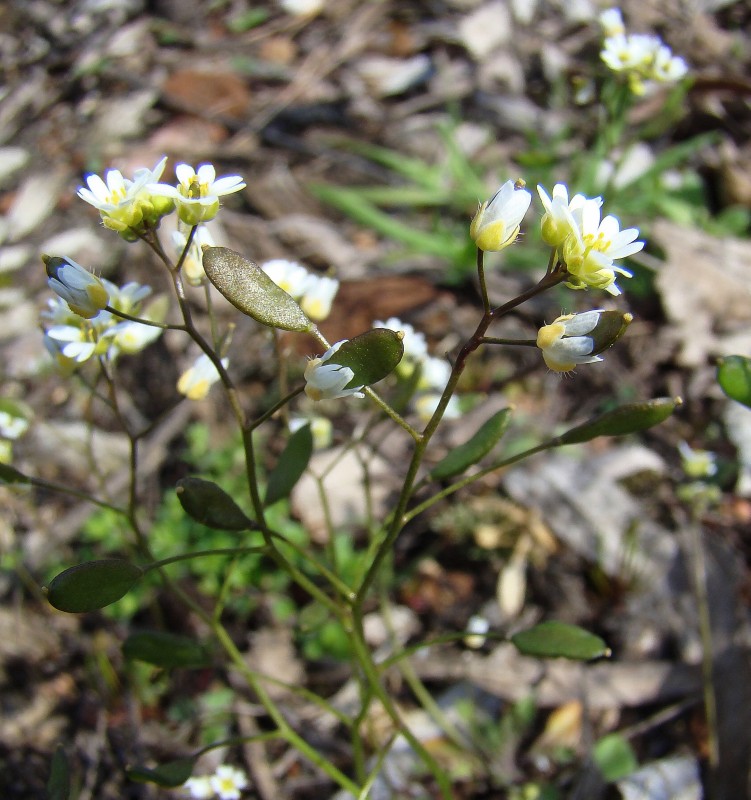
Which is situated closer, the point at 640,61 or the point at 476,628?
the point at 476,628

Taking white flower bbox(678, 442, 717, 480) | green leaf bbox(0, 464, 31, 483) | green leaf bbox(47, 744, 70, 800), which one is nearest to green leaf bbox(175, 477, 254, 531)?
green leaf bbox(0, 464, 31, 483)

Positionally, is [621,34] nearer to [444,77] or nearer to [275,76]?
[444,77]

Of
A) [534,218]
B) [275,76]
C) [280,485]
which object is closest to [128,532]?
[280,485]

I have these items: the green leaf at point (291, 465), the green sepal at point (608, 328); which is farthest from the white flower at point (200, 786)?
the green sepal at point (608, 328)

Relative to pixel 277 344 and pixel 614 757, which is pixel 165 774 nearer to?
pixel 277 344

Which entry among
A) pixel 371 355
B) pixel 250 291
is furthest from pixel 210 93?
pixel 371 355
